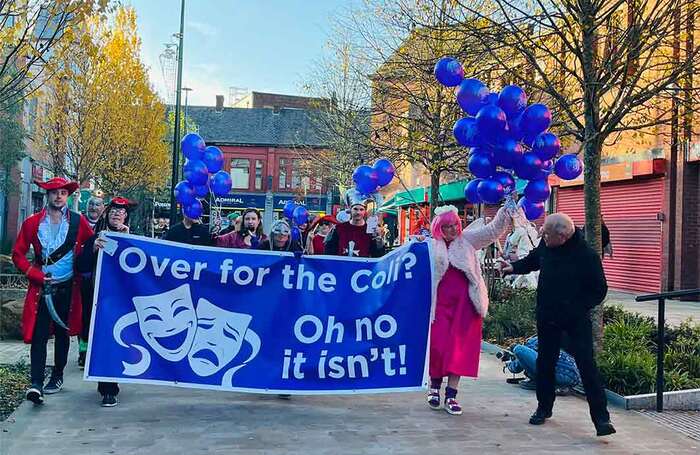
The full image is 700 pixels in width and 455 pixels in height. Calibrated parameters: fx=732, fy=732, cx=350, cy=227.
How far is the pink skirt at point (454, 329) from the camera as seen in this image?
6473 mm

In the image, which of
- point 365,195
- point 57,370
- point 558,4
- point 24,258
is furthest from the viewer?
point 365,195

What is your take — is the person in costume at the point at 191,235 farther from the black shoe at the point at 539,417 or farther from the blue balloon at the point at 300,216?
the blue balloon at the point at 300,216

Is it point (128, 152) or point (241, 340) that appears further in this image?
point (128, 152)

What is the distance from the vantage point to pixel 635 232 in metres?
18.9

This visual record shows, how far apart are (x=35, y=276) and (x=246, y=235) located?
7.84ft

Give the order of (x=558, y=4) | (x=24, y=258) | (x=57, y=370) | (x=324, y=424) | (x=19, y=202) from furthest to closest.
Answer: (x=19, y=202), (x=558, y=4), (x=57, y=370), (x=24, y=258), (x=324, y=424)

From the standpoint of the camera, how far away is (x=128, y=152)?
2489cm

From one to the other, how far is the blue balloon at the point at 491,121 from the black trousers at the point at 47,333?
4141 millimetres

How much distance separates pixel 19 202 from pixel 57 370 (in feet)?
85.5

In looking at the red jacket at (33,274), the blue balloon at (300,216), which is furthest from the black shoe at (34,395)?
the blue balloon at (300,216)

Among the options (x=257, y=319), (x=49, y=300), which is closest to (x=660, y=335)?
(x=257, y=319)

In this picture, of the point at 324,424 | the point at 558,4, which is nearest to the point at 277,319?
the point at 324,424

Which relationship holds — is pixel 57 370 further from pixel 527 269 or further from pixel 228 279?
pixel 527 269

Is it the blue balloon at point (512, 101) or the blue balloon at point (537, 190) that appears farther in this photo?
the blue balloon at point (537, 190)
